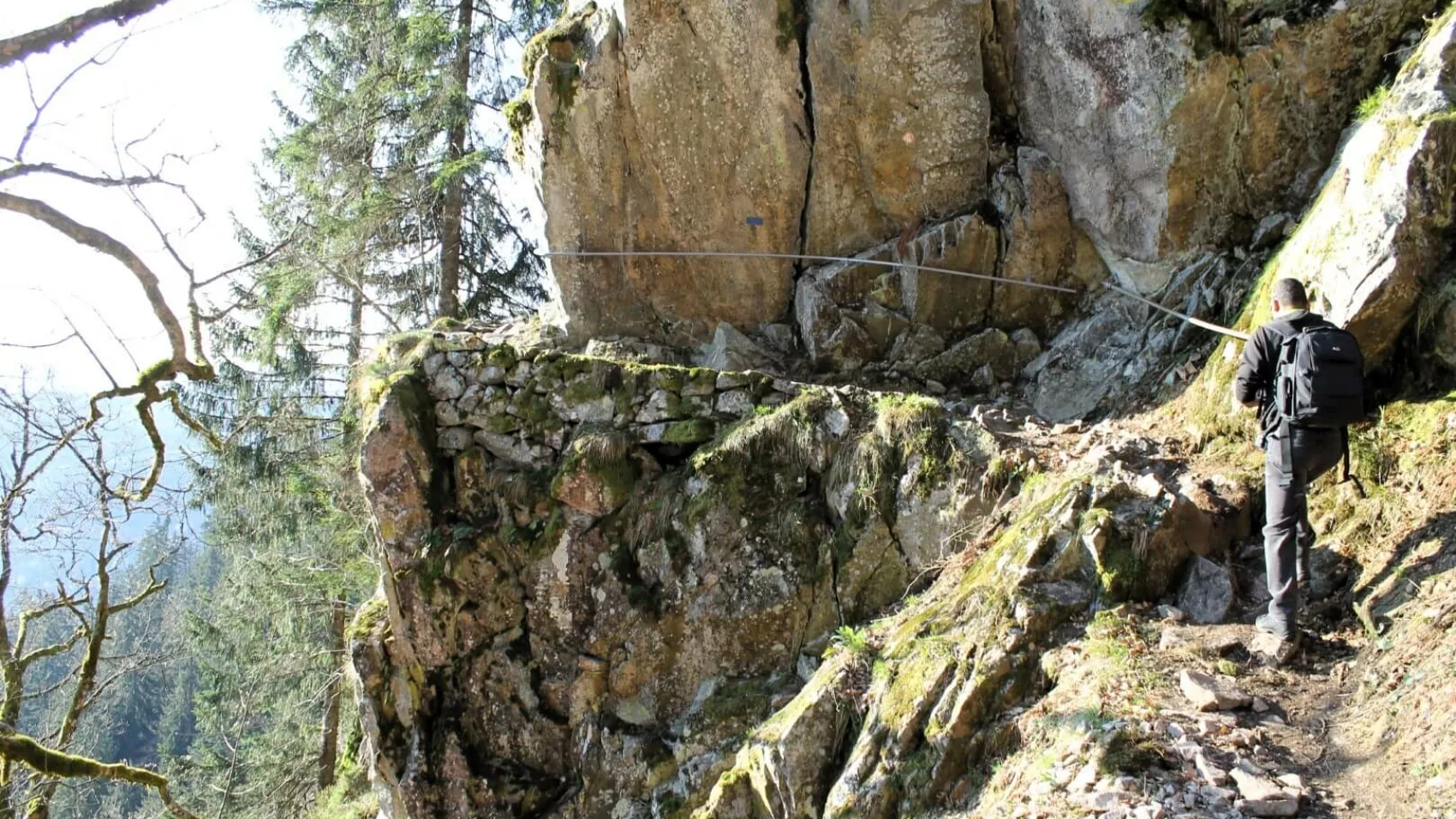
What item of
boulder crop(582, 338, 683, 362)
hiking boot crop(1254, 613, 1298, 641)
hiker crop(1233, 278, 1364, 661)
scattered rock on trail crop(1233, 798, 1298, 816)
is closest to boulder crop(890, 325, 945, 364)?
boulder crop(582, 338, 683, 362)

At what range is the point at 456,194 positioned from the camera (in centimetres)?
1348

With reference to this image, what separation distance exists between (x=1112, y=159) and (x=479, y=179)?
916cm

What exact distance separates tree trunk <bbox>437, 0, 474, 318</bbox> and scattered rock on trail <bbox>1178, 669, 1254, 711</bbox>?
435 inches

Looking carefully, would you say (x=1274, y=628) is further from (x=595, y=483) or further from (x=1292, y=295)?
(x=595, y=483)

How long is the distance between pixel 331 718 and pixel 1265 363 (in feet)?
46.4

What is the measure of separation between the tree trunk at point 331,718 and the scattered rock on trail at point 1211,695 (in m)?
12.8

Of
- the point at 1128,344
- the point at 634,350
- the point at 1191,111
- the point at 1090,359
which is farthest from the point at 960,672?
the point at 1191,111

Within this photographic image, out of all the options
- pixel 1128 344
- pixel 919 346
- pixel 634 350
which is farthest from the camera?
pixel 634 350

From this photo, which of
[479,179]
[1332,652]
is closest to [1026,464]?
[1332,652]

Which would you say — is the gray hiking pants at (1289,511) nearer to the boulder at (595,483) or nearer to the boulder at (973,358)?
the boulder at (973,358)

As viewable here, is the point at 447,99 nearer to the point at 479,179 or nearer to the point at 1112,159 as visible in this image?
the point at 479,179

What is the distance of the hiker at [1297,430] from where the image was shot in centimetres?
483

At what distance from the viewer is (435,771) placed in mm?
7844

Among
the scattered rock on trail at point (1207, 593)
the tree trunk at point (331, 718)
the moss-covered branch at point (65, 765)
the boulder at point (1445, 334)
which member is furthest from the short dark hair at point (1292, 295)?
the tree trunk at point (331, 718)
